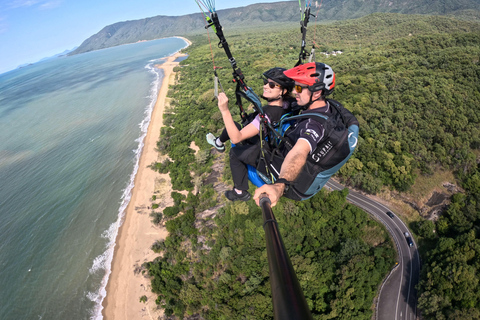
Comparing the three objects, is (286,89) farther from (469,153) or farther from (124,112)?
(124,112)

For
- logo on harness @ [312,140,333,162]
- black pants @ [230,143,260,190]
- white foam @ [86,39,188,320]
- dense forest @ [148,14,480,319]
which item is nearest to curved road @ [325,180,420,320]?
dense forest @ [148,14,480,319]

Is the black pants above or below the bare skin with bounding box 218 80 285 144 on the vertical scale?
below

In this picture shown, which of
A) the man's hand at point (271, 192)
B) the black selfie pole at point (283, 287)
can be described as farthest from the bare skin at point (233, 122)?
the black selfie pole at point (283, 287)

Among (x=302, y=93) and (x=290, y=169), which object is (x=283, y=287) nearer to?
(x=290, y=169)

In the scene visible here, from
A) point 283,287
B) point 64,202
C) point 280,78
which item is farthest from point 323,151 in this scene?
point 64,202

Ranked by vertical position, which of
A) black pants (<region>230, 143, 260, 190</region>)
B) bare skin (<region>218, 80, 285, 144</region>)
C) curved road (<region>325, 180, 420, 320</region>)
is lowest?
curved road (<region>325, 180, 420, 320</region>)

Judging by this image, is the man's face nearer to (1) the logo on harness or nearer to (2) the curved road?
(1) the logo on harness
